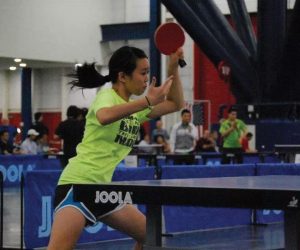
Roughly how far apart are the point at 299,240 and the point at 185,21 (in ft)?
45.6

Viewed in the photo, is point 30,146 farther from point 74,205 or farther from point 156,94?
point 156,94

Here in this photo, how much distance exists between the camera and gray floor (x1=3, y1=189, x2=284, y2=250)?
953cm

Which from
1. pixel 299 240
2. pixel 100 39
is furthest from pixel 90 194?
pixel 100 39

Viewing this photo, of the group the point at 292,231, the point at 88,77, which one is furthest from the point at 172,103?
the point at 292,231

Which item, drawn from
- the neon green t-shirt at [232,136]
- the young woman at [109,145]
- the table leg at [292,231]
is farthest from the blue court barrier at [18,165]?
the table leg at [292,231]

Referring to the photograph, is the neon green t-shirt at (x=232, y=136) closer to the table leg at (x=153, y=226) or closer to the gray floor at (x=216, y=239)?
the gray floor at (x=216, y=239)

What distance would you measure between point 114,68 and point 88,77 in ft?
0.66

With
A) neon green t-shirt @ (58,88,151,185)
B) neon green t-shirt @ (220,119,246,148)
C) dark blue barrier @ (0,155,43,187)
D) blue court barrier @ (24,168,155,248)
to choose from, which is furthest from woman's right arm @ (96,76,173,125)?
neon green t-shirt @ (220,119,246,148)

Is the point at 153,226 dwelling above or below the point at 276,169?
above

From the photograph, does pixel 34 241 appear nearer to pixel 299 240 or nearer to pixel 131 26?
pixel 299 240

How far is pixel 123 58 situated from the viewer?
4996mm

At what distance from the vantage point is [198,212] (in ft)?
37.0

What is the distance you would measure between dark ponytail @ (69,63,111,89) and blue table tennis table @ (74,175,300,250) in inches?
43.3

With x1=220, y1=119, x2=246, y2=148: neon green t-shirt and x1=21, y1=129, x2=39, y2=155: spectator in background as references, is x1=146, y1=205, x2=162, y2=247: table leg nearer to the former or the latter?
x1=220, y1=119, x2=246, y2=148: neon green t-shirt
